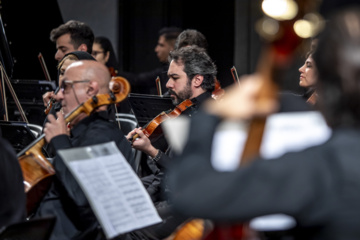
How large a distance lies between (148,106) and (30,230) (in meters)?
2.13

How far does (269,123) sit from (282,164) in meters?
0.23

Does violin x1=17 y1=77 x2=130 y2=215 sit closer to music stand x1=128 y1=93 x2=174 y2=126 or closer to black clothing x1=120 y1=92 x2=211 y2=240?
black clothing x1=120 y1=92 x2=211 y2=240

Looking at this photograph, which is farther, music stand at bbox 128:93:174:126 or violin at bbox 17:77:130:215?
music stand at bbox 128:93:174:126

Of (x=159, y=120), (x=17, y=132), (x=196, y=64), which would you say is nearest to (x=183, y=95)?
(x=196, y=64)

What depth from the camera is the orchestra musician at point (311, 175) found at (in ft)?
4.34

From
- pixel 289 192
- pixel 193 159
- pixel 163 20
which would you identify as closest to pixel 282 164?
pixel 289 192

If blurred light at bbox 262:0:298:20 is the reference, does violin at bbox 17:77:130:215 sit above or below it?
below

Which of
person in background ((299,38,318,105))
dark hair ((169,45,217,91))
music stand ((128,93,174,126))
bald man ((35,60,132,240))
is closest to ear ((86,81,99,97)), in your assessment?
bald man ((35,60,132,240))

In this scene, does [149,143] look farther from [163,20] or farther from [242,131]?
[163,20]

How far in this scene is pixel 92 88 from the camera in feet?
9.87

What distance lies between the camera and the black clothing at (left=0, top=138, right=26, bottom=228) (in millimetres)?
2092

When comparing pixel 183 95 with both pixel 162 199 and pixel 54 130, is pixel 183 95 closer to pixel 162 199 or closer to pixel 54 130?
pixel 162 199

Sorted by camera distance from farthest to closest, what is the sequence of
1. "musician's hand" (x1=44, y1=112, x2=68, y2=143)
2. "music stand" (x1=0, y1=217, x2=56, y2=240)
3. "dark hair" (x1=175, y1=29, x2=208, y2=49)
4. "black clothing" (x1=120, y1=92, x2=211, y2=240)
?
"dark hair" (x1=175, y1=29, x2=208, y2=49) < "black clothing" (x1=120, y1=92, x2=211, y2=240) < "musician's hand" (x1=44, y1=112, x2=68, y2=143) < "music stand" (x1=0, y1=217, x2=56, y2=240)

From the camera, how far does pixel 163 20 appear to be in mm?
6781
